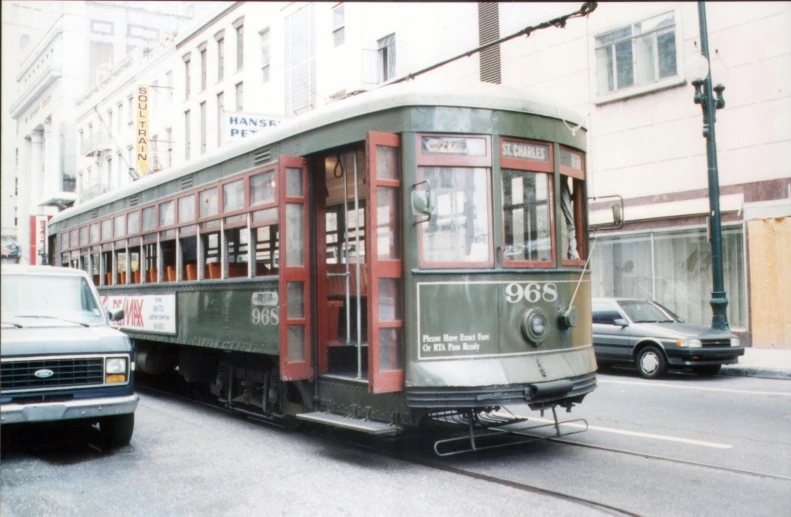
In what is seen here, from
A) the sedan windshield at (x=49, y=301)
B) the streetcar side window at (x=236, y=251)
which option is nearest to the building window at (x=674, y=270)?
the streetcar side window at (x=236, y=251)

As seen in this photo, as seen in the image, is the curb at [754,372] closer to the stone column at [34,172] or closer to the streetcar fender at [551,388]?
the streetcar fender at [551,388]

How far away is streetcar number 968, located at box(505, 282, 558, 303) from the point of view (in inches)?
262

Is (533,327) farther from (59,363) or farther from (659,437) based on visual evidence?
(59,363)

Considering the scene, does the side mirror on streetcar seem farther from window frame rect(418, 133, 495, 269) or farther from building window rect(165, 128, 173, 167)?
building window rect(165, 128, 173, 167)

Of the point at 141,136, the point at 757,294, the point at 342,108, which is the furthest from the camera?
the point at 141,136

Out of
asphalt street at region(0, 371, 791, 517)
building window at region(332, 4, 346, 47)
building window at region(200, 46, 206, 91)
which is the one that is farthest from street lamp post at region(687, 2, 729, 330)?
building window at region(200, 46, 206, 91)

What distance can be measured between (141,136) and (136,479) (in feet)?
85.8

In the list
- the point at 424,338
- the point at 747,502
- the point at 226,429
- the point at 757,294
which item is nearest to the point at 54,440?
the point at 226,429

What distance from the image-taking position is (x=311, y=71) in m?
26.8

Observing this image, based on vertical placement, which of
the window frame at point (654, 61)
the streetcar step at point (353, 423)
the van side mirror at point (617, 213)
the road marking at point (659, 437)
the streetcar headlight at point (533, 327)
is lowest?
the road marking at point (659, 437)

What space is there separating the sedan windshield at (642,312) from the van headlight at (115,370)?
9.60 meters

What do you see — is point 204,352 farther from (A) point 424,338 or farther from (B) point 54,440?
A: (A) point 424,338

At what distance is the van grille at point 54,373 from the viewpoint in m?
6.65

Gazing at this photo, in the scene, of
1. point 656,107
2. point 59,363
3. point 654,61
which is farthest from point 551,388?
point 654,61
